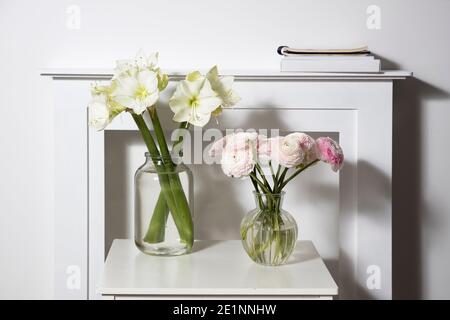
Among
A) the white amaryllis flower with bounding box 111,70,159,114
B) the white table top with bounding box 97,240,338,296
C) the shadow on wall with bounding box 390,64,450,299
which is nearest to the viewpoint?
the white table top with bounding box 97,240,338,296

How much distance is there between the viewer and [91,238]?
5.51 ft

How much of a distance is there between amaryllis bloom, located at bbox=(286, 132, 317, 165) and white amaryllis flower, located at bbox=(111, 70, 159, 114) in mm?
316

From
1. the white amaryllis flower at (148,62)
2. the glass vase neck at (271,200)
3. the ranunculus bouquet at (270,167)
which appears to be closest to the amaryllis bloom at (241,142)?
the ranunculus bouquet at (270,167)

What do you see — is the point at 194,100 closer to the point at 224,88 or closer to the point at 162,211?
the point at 224,88

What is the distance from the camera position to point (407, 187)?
174 centimetres

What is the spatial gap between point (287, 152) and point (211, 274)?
31 centimetres

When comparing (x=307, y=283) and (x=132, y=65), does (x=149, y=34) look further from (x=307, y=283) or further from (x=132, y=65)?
→ (x=307, y=283)

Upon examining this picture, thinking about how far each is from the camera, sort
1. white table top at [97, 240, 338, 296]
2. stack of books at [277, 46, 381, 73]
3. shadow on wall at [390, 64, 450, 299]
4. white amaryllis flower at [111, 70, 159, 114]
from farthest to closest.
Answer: shadow on wall at [390, 64, 450, 299], stack of books at [277, 46, 381, 73], white amaryllis flower at [111, 70, 159, 114], white table top at [97, 240, 338, 296]

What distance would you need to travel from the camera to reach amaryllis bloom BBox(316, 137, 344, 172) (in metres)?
1.39

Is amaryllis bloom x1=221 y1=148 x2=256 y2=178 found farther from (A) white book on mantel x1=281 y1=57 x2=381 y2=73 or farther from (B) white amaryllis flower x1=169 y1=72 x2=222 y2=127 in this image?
(A) white book on mantel x1=281 y1=57 x2=381 y2=73

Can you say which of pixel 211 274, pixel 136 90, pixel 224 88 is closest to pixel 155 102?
pixel 136 90

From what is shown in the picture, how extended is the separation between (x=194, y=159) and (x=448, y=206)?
2.32ft

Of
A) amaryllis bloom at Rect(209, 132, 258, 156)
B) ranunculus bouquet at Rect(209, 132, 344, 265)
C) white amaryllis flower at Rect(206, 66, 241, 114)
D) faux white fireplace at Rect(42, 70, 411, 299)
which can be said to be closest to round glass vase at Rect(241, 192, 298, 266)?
ranunculus bouquet at Rect(209, 132, 344, 265)
